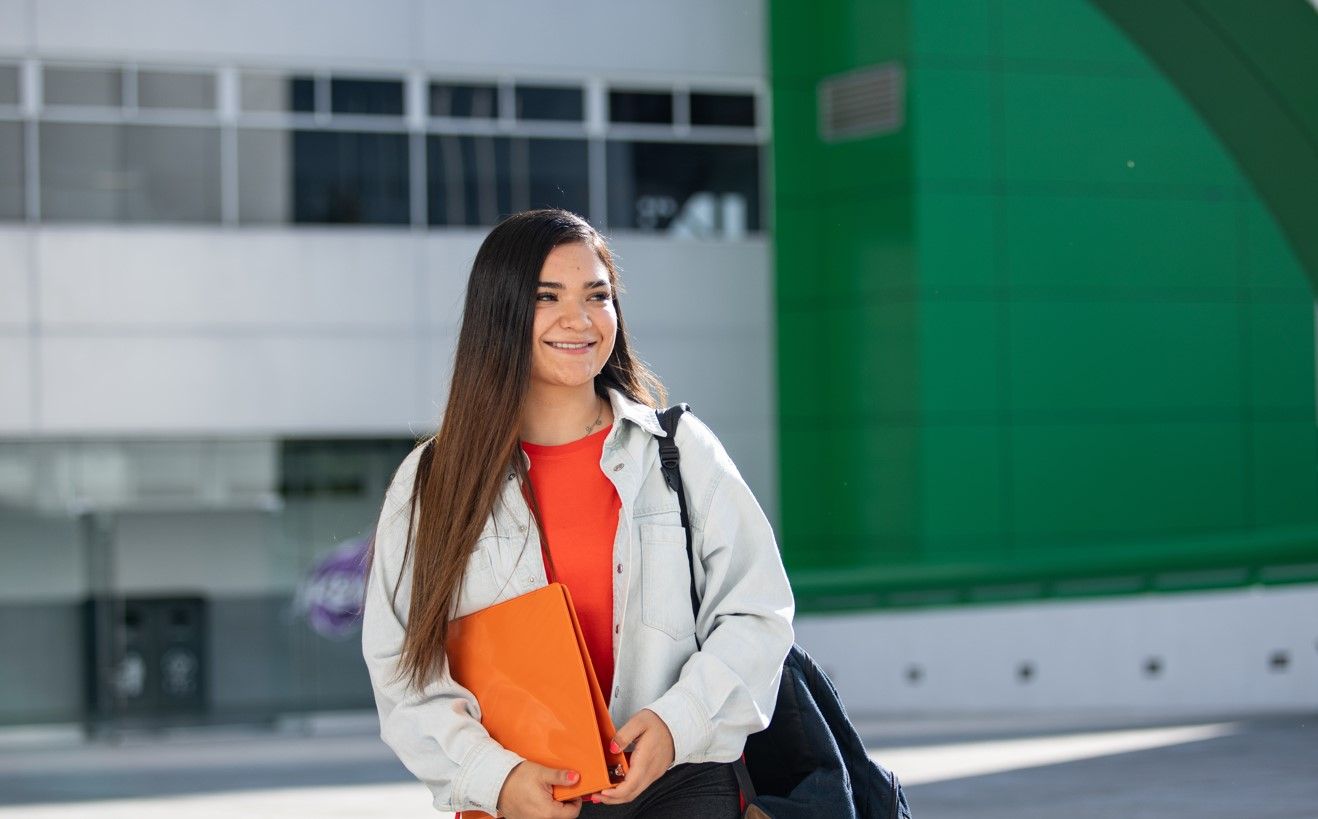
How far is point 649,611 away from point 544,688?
0.76 feet

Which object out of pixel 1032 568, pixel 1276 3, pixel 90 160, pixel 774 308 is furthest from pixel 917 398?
pixel 1276 3

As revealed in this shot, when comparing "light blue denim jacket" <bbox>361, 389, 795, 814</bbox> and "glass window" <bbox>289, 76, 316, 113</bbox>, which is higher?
"glass window" <bbox>289, 76, 316, 113</bbox>

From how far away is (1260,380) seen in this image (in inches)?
766

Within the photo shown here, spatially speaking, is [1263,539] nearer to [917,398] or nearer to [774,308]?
[917,398]

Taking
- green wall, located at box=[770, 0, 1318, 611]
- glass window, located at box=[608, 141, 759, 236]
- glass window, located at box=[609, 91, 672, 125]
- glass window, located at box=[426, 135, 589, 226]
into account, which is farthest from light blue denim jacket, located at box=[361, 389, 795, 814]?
glass window, located at box=[609, 91, 672, 125]

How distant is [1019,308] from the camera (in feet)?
61.8

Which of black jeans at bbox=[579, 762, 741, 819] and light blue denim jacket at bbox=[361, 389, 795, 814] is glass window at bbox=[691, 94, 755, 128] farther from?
black jeans at bbox=[579, 762, 741, 819]

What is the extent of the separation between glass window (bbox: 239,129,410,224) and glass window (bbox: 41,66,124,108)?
1354mm

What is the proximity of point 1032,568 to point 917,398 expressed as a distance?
→ 4.67 metres

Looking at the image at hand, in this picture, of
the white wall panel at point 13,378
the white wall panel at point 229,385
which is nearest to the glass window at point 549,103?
the white wall panel at point 229,385

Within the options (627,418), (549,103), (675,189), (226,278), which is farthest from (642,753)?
Result: (675,189)

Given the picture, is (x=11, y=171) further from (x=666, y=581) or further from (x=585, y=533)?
(x=666, y=581)

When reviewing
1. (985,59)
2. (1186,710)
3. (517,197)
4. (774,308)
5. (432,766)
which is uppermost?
(985,59)

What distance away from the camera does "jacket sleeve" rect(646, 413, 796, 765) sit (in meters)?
2.95
